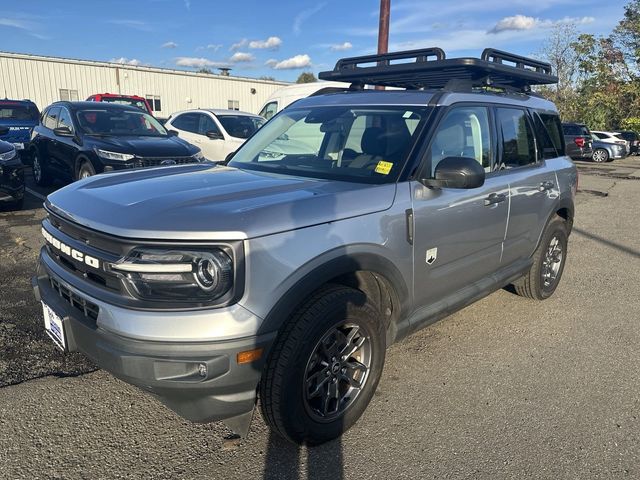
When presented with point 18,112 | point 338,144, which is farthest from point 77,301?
point 18,112

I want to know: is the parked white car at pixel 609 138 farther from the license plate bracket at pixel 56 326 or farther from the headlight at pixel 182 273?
the license plate bracket at pixel 56 326

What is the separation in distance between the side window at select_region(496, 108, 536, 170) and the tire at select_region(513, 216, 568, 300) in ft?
2.53

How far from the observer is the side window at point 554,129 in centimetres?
481

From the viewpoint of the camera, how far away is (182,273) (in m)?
2.23

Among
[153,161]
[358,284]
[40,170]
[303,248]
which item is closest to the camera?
[303,248]

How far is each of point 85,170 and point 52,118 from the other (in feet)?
7.28

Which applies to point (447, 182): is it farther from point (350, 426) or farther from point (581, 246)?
point (581, 246)

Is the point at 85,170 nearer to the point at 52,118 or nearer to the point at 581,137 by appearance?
the point at 52,118

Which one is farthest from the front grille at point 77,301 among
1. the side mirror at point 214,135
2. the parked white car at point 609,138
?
the parked white car at point 609,138

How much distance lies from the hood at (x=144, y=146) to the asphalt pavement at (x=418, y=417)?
3.64m

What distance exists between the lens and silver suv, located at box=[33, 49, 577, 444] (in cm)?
223

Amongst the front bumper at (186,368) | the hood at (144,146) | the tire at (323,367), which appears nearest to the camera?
the front bumper at (186,368)

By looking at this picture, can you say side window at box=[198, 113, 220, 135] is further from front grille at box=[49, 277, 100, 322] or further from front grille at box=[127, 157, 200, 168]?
front grille at box=[49, 277, 100, 322]

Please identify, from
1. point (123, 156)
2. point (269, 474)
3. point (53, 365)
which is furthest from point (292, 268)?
point (123, 156)
